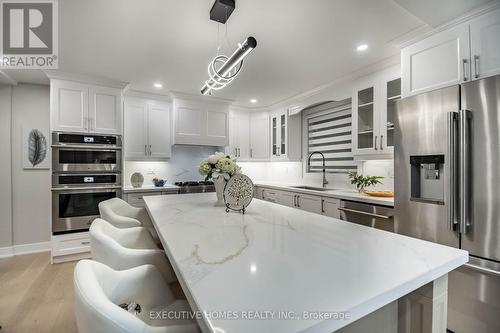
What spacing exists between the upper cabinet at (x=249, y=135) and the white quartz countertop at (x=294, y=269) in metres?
3.44

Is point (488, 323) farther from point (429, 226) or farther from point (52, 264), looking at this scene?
point (52, 264)

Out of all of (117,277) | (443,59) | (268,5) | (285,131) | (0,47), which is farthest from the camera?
(285,131)

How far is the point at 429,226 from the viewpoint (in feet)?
5.90

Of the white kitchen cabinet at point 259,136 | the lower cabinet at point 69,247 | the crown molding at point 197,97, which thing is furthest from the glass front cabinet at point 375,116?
the lower cabinet at point 69,247

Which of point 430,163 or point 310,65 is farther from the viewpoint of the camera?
point 310,65

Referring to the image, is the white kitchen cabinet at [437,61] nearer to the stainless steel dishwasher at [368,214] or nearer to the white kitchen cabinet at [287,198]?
the stainless steel dishwasher at [368,214]

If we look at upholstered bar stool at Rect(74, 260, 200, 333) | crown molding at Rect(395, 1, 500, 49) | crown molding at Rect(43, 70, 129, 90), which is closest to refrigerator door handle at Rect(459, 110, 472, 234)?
crown molding at Rect(395, 1, 500, 49)

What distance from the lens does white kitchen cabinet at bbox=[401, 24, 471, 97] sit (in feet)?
5.89

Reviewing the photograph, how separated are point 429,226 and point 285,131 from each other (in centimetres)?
287

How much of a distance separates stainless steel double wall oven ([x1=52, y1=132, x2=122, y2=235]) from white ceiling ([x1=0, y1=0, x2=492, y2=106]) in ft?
3.05

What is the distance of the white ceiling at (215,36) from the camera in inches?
69.2

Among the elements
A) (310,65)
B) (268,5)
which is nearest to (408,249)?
(268,5)

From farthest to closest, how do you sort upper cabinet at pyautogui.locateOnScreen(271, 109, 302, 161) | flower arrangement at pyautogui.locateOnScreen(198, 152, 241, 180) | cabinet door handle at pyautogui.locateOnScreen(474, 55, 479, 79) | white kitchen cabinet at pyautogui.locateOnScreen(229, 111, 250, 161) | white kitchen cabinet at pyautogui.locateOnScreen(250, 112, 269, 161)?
white kitchen cabinet at pyautogui.locateOnScreen(250, 112, 269, 161)
white kitchen cabinet at pyautogui.locateOnScreen(229, 111, 250, 161)
upper cabinet at pyautogui.locateOnScreen(271, 109, 302, 161)
flower arrangement at pyautogui.locateOnScreen(198, 152, 241, 180)
cabinet door handle at pyautogui.locateOnScreen(474, 55, 479, 79)

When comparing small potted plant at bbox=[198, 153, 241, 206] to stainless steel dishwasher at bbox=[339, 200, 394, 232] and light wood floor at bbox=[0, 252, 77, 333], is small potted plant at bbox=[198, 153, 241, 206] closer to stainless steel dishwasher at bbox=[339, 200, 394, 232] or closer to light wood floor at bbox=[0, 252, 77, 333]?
stainless steel dishwasher at bbox=[339, 200, 394, 232]
